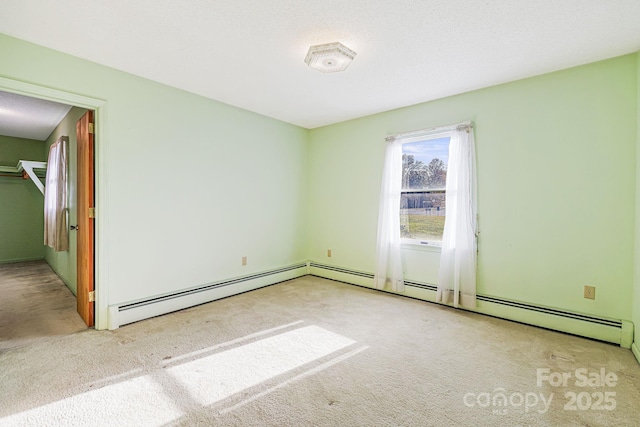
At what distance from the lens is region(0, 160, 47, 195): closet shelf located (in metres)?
4.78

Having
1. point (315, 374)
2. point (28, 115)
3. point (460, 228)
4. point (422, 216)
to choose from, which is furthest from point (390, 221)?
point (28, 115)

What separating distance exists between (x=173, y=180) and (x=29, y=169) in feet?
11.9

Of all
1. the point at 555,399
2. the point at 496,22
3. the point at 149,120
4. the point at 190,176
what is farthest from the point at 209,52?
the point at 555,399

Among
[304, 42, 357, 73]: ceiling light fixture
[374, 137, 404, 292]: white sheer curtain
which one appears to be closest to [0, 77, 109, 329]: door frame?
[304, 42, 357, 73]: ceiling light fixture

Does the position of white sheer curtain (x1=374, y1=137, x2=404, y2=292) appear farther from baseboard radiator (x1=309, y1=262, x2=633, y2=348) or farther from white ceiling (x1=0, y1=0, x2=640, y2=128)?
white ceiling (x1=0, y1=0, x2=640, y2=128)

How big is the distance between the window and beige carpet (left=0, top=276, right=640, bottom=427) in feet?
3.57

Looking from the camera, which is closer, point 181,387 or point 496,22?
point 181,387

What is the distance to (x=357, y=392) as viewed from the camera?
6.05 feet

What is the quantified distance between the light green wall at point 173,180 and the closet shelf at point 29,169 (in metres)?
3.39

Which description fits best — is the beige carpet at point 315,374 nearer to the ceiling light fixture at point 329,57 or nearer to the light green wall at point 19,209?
the ceiling light fixture at point 329,57

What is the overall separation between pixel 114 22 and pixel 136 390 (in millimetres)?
2517

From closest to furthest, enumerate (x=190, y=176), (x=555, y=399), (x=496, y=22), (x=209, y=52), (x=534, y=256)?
(x=555, y=399), (x=496, y=22), (x=209, y=52), (x=534, y=256), (x=190, y=176)

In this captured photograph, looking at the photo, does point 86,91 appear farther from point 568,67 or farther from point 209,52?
point 568,67

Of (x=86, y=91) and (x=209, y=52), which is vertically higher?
(x=209, y=52)
